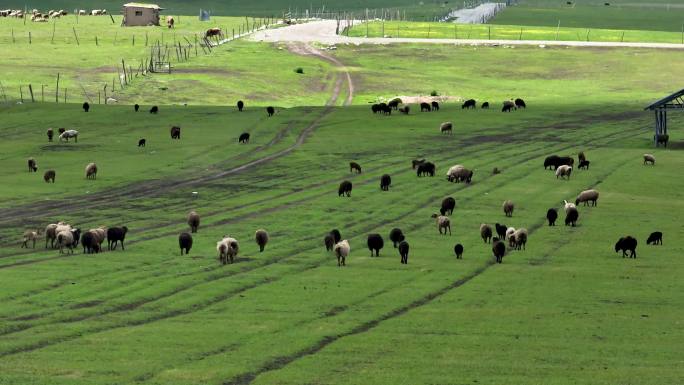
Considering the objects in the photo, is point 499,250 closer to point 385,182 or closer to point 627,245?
point 627,245

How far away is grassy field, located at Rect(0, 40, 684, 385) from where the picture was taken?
3422 centimetres

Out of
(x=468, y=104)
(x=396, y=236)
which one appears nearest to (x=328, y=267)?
(x=396, y=236)

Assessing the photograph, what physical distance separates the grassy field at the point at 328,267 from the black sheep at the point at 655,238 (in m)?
0.79

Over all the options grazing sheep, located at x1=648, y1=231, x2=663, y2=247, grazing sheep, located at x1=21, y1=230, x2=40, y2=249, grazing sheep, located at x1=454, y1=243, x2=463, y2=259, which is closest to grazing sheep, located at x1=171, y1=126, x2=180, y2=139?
grazing sheep, located at x1=21, y1=230, x2=40, y2=249

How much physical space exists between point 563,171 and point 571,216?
17.1 metres

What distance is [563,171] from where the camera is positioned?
2980 inches

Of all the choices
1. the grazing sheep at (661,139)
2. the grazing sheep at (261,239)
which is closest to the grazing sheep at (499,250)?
the grazing sheep at (261,239)

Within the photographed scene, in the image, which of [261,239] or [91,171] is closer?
[261,239]

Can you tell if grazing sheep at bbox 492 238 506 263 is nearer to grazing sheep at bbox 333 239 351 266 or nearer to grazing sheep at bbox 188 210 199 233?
grazing sheep at bbox 333 239 351 266

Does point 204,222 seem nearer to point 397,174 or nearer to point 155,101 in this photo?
point 397,174

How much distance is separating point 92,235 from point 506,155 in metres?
44.0

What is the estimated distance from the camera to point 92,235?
4909 centimetres

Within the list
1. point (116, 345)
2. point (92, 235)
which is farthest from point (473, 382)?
point (92, 235)

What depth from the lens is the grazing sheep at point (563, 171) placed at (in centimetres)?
7556
